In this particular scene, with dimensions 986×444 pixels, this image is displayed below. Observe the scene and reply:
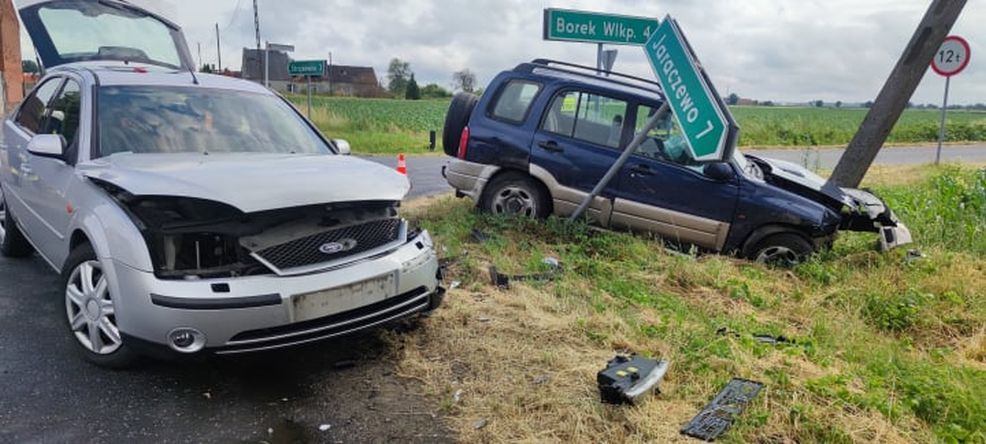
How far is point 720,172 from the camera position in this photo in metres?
6.26

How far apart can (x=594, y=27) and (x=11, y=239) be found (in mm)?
6641

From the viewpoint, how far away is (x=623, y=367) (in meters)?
3.37

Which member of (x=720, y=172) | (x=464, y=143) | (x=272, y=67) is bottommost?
(x=720, y=172)

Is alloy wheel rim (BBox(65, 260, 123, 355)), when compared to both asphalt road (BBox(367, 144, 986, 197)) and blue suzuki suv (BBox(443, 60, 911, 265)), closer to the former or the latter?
blue suzuki suv (BBox(443, 60, 911, 265))

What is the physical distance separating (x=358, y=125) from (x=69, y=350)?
2105cm

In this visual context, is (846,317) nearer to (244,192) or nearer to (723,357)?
(723,357)

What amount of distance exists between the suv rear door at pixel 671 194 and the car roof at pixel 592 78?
26cm

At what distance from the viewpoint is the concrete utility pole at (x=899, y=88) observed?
27.5ft

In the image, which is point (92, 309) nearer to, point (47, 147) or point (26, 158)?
point (47, 147)

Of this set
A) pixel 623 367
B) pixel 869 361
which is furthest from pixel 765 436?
pixel 869 361

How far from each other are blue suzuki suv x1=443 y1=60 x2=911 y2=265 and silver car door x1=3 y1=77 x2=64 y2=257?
12.7ft

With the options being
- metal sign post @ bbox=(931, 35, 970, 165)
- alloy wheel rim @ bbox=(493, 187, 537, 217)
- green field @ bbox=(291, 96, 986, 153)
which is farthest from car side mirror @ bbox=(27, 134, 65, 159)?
green field @ bbox=(291, 96, 986, 153)

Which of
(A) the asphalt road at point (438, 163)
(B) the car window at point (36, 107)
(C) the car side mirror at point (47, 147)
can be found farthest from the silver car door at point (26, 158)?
(A) the asphalt road at point (438, 163)

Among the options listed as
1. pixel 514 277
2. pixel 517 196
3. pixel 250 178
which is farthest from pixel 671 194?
pixel 250 178
